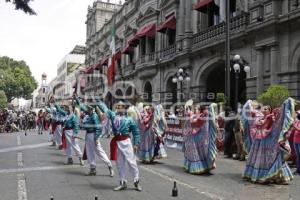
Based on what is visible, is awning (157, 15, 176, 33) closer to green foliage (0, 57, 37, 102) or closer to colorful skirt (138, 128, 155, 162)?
colorful skirt (138, 128, 155, 162)

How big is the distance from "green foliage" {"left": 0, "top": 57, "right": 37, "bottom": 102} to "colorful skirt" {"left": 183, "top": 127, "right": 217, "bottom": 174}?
73.0 metres

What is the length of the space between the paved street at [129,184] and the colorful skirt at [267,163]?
23 centimetres

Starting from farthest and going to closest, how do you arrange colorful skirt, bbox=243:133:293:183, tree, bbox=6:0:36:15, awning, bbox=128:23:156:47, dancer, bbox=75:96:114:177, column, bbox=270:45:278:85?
1. awning, bbox=128:23:156:47
2. column, bbox=270:45:278:85
3. tree, bbox=6:0:36:15
4. dancer, bbox=75:96:114:177
5. colorful skirt, bbox=243:133:293:183

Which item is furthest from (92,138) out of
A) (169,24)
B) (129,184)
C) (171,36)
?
(171,36)

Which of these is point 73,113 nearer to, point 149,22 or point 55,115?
point 55,115

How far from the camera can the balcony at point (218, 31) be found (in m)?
22.9

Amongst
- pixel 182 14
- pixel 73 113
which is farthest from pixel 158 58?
pixel 73 113

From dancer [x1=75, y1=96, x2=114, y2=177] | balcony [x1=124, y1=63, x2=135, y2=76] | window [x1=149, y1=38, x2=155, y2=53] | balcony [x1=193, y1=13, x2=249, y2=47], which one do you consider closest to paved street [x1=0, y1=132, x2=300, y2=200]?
dancer [x1=75, y1=96, x2=114, y2=177]

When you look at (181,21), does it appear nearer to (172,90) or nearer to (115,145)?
(172,90)

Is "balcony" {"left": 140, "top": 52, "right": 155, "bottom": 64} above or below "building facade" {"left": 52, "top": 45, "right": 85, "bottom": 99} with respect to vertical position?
below

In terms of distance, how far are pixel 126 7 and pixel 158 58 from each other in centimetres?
1356

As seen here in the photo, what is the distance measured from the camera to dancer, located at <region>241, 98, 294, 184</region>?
33.7 feet

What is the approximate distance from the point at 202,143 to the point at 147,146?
2386 mm

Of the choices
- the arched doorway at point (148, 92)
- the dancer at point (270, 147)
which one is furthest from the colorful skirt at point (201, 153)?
the arched doorway at point (148, 92)
